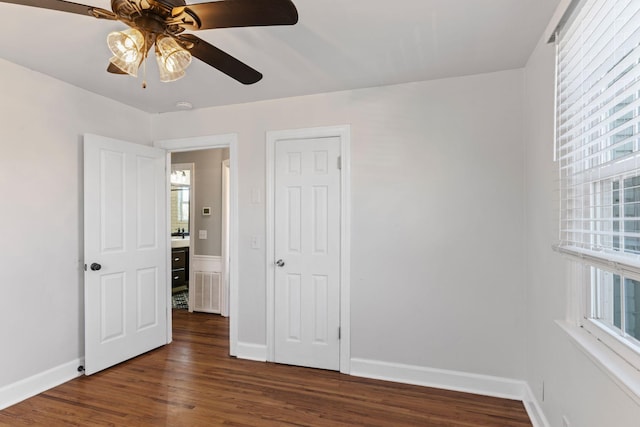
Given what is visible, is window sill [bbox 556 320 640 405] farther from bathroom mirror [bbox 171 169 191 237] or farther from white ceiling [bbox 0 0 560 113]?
bathroom mirror [bbox 171 169 191 237]

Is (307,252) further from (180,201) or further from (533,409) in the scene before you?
(180,201)

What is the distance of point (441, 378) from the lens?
283cm

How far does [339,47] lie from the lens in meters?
2.33

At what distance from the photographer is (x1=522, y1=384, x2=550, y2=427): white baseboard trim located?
219 cm

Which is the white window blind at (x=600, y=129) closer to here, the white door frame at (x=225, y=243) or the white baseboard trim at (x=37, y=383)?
the white baseboard trim at (x=37, y=383)

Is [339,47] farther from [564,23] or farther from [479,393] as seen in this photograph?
[479,393]

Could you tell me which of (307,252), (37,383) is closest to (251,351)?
(307,252)

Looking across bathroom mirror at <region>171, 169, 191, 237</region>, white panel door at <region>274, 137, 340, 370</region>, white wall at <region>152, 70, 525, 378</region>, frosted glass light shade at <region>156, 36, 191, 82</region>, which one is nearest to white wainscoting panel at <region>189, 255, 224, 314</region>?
white panel door at <region>274, 137, 340, 370</region>

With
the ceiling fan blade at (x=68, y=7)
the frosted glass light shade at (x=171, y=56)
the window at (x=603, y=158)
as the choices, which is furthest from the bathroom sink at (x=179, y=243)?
the window at (x=603, y=158)

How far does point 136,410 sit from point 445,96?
3.17 metres

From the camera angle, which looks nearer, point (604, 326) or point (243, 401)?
point (604, 326)

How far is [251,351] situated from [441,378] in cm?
168

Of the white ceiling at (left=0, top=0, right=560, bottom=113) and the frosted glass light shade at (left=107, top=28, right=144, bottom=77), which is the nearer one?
the frosted glass light shade at (left=107, top=28, right=144, bottom=77)

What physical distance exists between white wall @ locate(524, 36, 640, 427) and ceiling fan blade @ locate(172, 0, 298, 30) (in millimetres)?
1569
